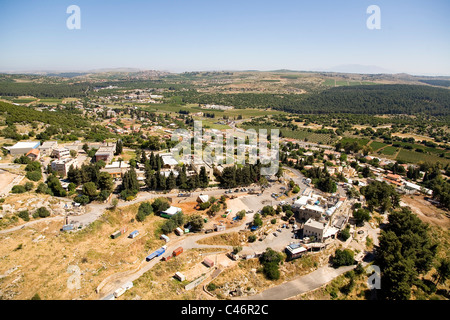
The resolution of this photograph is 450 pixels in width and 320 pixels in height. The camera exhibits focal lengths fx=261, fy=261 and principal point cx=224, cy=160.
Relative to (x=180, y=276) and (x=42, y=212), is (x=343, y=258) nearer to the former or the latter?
(x=180, y=276)

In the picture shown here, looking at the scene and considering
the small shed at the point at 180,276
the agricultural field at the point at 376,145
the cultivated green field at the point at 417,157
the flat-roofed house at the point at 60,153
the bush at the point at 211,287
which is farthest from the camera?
the agricultural field at the point at 376,145

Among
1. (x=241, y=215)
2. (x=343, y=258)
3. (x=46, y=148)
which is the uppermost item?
(x=46, y=148)

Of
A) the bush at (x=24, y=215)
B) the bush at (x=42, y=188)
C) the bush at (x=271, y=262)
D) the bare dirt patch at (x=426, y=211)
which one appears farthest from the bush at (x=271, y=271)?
the bush at (x=42, y=188)

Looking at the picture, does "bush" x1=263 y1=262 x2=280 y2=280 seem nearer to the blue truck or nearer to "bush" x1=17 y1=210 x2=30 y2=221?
the blue truck

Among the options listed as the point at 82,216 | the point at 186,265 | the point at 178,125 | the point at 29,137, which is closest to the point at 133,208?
the point at 82,216

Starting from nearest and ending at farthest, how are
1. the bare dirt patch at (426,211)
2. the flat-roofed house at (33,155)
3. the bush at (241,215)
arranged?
1. the bush at (241,215)
2. the bare dirt patch at (426,211)
3. the flat-roofed house at (33,155)

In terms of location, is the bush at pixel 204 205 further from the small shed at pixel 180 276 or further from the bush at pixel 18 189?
the bush at pixel 18 189

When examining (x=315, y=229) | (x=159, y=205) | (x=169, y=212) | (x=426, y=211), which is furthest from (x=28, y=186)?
(x=426, y=211)

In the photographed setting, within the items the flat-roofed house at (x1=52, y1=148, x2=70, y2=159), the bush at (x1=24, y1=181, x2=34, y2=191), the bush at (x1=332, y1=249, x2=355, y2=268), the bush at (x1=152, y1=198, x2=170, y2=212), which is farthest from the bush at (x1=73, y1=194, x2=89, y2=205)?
the bush at (x1=332, y1=249, x2=355, y2=268)
